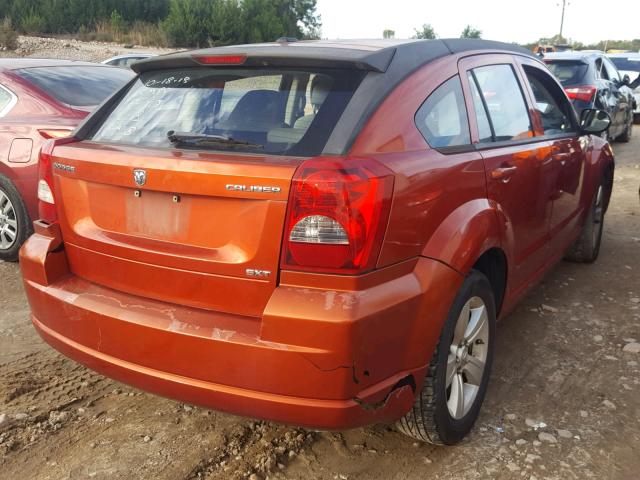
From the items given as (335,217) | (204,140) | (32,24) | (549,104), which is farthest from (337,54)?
(32,24)

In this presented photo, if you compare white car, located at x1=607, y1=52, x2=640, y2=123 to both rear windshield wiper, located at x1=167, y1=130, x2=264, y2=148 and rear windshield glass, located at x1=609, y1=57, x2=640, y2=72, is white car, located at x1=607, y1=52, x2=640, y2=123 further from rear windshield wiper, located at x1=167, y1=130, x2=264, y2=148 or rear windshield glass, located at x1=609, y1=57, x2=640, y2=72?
rear windshield wiper, located at x1=167, y1=130, x2=264, y2=148

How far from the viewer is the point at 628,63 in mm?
18453

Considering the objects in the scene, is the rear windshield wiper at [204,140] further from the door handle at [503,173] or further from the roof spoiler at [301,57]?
the door handle at [503,173]

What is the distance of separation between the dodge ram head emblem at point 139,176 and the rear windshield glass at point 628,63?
18.8 metres

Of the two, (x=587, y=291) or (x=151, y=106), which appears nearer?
(x=151, y=106)

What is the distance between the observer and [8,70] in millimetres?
5465

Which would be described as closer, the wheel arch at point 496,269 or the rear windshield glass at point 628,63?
the wheel arch at point 496,269

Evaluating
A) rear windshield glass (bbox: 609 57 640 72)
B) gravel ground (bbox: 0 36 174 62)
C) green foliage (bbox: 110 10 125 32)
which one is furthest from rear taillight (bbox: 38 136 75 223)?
green foliage (bbox: 110 10 125 32)

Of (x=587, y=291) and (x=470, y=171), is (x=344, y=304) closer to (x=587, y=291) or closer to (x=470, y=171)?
(x=470, y=171)

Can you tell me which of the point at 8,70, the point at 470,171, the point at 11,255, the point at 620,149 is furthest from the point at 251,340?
the point at 620,149

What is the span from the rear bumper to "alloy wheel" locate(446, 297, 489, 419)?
297mm

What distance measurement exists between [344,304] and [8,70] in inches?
183

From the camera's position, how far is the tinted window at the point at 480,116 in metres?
2.97

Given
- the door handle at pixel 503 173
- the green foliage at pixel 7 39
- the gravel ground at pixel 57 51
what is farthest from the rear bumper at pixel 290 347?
the green foliage at pixel 7 39
